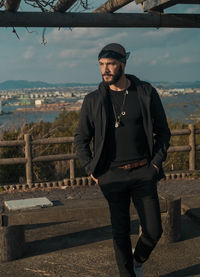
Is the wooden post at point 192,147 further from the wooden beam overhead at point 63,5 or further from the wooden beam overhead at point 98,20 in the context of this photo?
the wooden beam overhead at point 63,5

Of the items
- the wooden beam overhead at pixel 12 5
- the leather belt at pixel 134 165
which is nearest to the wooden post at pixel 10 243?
the leather belt at pixel 134 165

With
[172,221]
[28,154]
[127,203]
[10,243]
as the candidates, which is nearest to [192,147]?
[28,154]

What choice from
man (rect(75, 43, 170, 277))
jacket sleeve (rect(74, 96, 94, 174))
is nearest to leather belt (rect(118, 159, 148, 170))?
man (rect(75, 43, 170, 277))

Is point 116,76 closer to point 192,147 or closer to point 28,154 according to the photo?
point 28,154

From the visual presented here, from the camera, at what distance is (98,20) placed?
465 cm

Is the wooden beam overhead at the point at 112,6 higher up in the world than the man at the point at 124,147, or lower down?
higher up

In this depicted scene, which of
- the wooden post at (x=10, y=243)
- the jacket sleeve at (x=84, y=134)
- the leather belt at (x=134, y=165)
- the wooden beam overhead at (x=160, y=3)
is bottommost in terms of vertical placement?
the wooden post at (x=10, y=243)

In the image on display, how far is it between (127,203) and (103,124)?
0.64m

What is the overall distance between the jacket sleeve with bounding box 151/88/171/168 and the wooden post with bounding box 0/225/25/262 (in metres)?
1.78

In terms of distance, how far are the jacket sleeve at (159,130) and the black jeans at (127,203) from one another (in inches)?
4.1

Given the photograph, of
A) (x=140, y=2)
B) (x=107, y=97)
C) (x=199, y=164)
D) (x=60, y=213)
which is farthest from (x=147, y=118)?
(x=199, y=164)

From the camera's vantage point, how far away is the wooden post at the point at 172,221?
440 centimetres

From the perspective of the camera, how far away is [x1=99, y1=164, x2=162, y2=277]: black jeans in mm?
3092

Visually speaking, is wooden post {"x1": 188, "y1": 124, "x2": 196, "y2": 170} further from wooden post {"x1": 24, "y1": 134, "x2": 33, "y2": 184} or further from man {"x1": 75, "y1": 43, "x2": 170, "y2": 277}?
man {"x1": 75, "y1": 43, "x2": 170, "y2": 277}
